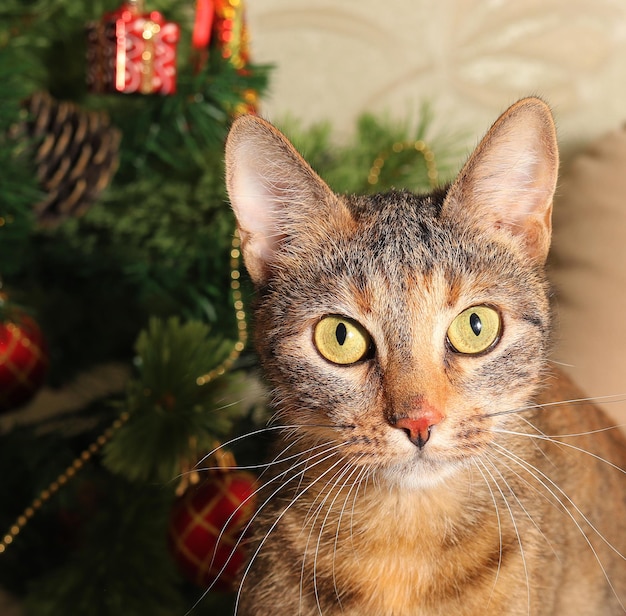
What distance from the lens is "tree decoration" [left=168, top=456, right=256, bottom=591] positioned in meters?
1.03

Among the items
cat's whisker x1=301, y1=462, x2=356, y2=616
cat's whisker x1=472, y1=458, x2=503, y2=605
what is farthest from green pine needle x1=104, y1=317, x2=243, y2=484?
cat's whisker x1=472, y1=458, x2=503, y2=605

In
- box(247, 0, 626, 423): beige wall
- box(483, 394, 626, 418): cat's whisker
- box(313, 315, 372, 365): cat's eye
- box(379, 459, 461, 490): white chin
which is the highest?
box(247, 0, 626, 423): beige wall

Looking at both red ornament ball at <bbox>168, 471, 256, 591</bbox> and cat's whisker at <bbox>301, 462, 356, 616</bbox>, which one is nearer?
cat's whisker at <bbox>301, 462, 356, 616</bbox>

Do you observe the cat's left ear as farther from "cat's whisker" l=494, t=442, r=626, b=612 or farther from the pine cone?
the pine cone

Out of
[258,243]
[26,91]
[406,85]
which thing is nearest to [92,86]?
[26,91]

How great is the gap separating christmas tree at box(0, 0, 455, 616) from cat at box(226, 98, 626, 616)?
0.68ft

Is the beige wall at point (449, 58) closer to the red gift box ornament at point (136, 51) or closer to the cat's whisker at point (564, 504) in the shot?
the red gift box ornament at point (136, 51)

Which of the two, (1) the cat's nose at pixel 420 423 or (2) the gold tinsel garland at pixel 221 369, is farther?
(2) the gold tinsel garland at pixel 221 369

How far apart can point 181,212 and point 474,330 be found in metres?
0.61

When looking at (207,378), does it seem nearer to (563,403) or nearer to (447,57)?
(563,403)

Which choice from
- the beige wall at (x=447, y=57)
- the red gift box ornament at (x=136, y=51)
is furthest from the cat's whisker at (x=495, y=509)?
the beige wall at (x=447, y=57)

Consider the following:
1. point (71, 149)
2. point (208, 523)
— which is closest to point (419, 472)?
point (208, 523)

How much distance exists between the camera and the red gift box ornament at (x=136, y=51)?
101cm

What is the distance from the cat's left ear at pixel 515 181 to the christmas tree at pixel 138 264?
395 mm
